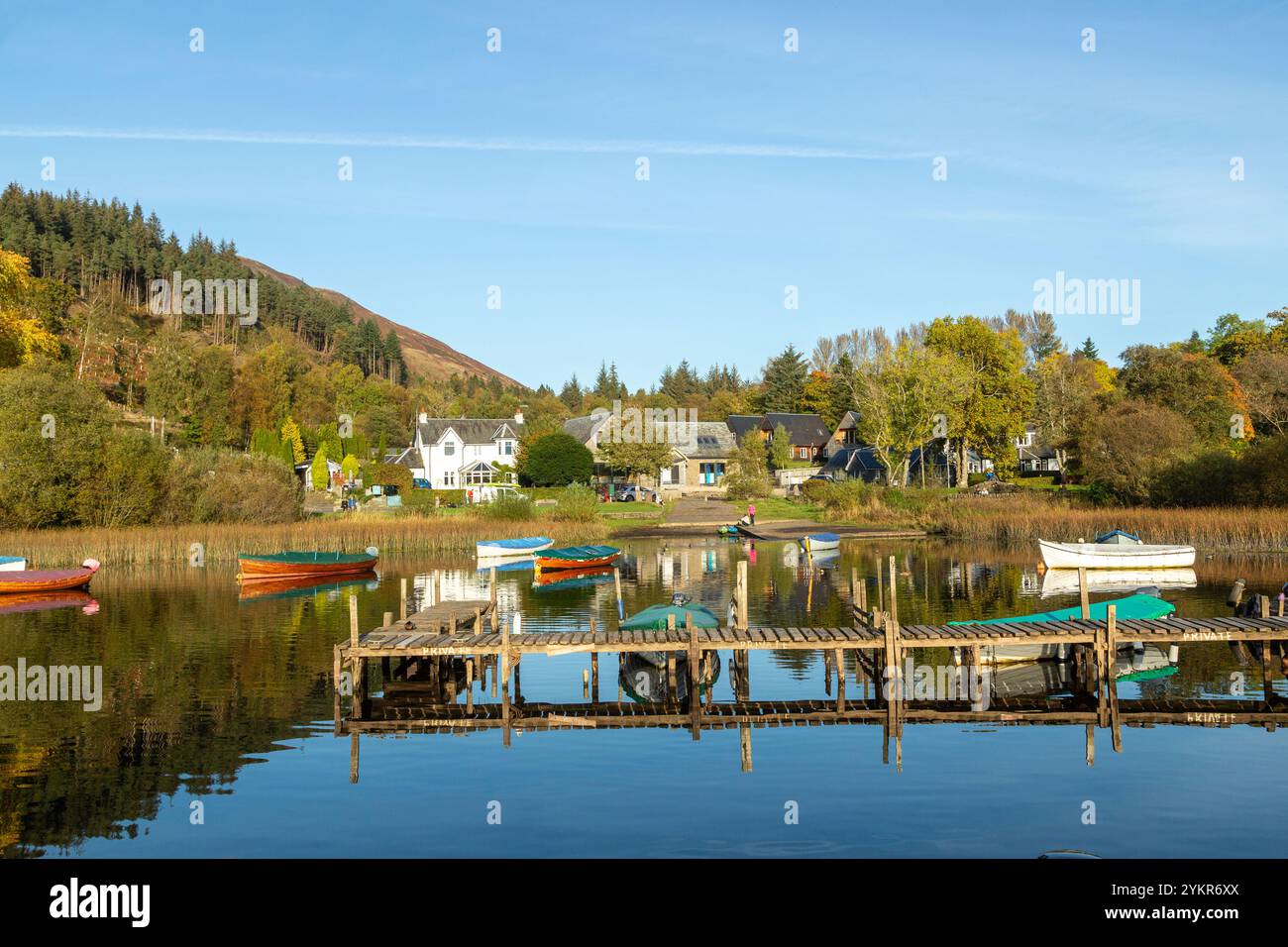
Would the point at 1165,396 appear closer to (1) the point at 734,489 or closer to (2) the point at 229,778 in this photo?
(1) the point at 734,489

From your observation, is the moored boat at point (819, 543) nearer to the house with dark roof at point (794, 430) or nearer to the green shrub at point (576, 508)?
the green shrub at point (576, 508)

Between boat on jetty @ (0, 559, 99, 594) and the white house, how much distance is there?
72.1 meters

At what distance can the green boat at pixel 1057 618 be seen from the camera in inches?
1108

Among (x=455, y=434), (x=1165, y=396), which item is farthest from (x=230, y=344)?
(x=1165, y=396)

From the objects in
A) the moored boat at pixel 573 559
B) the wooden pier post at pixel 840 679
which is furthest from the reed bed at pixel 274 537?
the wooden pier post at pixel 840 679

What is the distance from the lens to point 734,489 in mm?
106812

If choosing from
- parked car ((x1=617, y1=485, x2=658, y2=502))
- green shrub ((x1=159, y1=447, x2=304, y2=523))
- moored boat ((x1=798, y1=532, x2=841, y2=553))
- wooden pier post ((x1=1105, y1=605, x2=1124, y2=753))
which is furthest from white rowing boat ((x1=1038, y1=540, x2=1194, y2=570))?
parked car ((x1=617, y1=485, x2=658, y2=502))

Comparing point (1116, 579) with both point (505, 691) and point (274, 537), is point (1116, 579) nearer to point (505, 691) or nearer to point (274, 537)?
point (505, 691)

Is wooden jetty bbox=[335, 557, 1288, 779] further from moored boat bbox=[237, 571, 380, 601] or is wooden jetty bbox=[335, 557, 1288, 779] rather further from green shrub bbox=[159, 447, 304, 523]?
green shrub bbox=[159, 447, 304, 523]

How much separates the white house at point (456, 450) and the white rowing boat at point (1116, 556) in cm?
7498

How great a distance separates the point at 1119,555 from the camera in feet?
182

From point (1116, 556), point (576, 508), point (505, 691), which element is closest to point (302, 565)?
point (576, 508)
